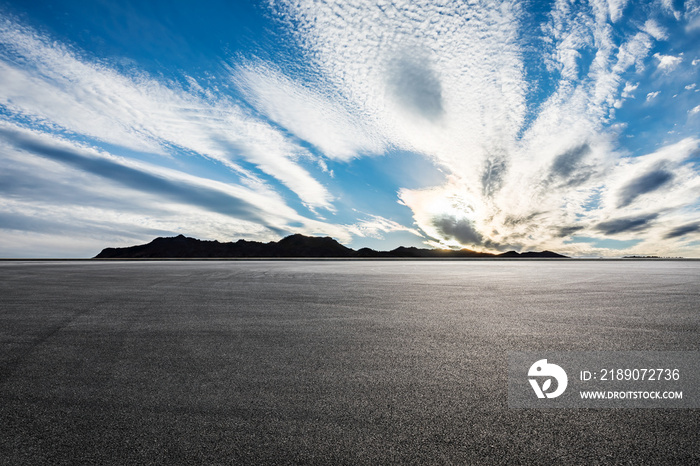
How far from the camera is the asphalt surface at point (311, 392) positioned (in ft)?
9.46

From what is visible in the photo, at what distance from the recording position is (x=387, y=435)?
120 inches

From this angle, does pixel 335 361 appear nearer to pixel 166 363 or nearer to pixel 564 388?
pixel 166 363

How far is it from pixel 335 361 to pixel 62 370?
11.7ft

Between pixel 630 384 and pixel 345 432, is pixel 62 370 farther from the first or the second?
pixel 630 384

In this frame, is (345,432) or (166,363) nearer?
(345,432)

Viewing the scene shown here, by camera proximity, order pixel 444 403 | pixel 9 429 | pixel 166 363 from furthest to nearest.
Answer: pixel 166 363, pixel 444 403, pixel 9 429

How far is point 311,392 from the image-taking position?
3.93 m

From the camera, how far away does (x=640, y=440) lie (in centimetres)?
303

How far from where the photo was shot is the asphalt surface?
2.88 metres

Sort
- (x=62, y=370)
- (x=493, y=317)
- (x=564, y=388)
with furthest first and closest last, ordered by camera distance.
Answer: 1. (x=493, y=317)
2. (x=62, y=370)
3. (x=564, y=388)

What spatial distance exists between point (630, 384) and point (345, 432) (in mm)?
3586

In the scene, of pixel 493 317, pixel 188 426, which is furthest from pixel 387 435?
pixel 493 317

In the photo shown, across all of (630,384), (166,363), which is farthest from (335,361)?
(630,384)

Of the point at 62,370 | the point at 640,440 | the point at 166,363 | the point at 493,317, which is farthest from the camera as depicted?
the point at 493,317
